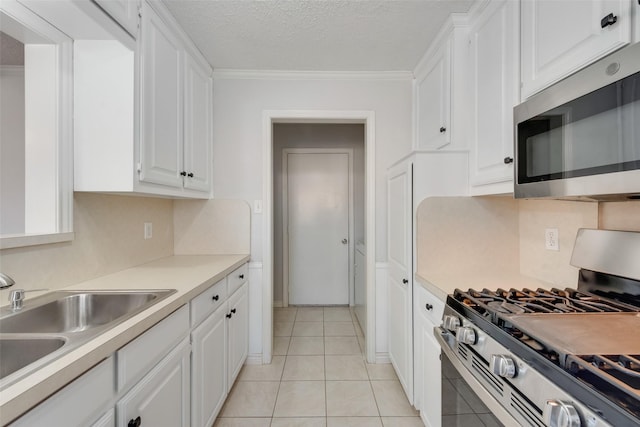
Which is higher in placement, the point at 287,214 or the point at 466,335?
the point at 287,214

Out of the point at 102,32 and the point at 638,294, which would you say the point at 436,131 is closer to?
the point at 638,294

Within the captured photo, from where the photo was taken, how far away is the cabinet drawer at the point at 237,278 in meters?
1.92

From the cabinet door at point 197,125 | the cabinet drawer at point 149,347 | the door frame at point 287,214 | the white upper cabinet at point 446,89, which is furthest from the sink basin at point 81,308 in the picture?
the door frame at point 287,214

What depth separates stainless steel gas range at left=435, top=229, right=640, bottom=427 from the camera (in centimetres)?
58

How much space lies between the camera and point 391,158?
7.86 ft

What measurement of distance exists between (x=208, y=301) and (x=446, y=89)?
1.86 meters

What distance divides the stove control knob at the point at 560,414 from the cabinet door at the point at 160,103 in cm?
166

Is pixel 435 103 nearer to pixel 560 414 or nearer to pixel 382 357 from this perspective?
pixel 560 414

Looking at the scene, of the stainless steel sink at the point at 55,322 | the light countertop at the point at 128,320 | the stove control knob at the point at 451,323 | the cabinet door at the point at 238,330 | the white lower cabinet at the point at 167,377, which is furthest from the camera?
the cabinet door at the point at 238,330

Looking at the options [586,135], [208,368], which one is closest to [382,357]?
[208,368]

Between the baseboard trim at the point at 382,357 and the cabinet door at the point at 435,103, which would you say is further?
the baseboard trim at the point at 382,357

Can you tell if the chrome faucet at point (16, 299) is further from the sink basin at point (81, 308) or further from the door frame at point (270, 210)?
the door frame at point (270, 210)

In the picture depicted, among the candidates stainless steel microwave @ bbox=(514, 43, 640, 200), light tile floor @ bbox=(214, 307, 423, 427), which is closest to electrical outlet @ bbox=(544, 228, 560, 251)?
stainless steel microwave @ bbox=(514, 43, 640, 200)

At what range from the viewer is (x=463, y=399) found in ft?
3.43
